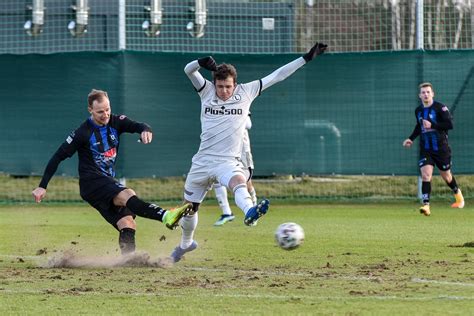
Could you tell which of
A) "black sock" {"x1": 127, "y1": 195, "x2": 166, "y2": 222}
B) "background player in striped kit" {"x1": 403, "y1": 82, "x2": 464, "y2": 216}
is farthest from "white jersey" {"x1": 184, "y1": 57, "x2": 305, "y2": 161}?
"background player in striped kit" {"x1": 403, "y1": 82, "x2": 464, "y2": 216}

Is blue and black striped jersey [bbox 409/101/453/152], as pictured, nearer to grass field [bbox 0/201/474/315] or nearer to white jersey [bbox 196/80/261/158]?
grass field [bbox 0/201/474/315]

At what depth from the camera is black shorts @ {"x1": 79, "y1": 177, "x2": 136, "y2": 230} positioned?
10.7 m

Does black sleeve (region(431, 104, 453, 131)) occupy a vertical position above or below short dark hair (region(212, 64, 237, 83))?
below

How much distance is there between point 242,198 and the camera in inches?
393

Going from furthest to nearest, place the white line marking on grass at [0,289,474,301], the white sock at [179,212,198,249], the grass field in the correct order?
the white sock at [179,212,198,249], the white line marking on grass at [0,289,474,301], the grass field

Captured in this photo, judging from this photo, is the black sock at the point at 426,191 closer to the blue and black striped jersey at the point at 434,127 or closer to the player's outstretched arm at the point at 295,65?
the blue and black striped jersey at the point at 434,127

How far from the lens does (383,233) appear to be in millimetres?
14125

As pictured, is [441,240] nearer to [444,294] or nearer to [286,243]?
[286,243]

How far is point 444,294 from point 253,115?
37.9ft

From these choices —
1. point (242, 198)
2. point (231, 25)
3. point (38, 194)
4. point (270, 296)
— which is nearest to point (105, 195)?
point (38, 194)

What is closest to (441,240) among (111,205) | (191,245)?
(191,245)

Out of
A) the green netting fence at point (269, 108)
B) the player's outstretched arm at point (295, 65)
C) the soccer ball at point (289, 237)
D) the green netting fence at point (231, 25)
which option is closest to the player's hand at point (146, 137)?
the player's outstretched arm at point (295, 65)

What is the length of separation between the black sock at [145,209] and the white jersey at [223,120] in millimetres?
892

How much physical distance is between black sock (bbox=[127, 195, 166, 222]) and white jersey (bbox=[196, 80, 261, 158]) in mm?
892
